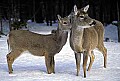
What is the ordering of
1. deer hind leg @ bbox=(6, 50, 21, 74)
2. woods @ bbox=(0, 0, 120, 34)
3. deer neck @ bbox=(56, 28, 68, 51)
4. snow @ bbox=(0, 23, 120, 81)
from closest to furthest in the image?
snow @ bbox=(0, 23, 120, 81), deer hind leg @ bbox=(6, 50, 21, 74), deer neck @ bbox=(56, 28, 68, 51), woods @ bbox=(0, 0, 120, 34)

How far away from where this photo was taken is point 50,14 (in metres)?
41.7

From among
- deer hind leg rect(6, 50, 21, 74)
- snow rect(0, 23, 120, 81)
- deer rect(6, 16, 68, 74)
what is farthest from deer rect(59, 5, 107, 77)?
deer hind leg rect(6, 50, 21, 74)

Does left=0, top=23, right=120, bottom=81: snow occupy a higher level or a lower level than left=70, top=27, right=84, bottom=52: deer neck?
lower

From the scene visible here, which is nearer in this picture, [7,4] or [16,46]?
[16,46]

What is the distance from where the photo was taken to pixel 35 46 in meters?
10.1

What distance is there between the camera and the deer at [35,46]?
33.0 feet

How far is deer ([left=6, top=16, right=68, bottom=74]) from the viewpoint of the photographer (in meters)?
10.1

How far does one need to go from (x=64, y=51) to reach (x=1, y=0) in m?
21.9

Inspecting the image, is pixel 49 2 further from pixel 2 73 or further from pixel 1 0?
pixel 2 73

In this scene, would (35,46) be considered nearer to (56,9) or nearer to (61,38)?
(61,38)

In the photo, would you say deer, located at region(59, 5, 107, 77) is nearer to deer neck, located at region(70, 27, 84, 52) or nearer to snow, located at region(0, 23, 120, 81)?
deer neck, located at region(70, 27, 84, 52)

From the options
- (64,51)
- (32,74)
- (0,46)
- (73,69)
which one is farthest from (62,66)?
(0,46)

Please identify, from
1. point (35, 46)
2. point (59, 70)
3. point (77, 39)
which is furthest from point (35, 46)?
point (77, 39)

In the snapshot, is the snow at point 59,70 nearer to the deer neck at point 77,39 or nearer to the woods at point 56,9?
the deer neck at point 77,39
